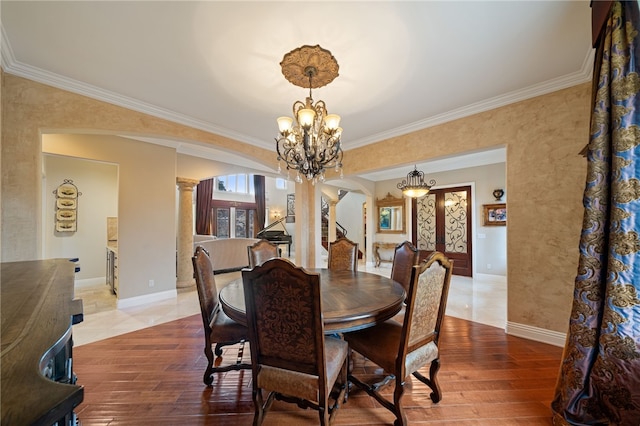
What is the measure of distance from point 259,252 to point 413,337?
2.16 meters

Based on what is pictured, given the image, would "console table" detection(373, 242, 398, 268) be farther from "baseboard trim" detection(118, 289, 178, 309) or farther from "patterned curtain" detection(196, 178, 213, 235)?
"patterned curtain" detection(196, 178, 213, 235)

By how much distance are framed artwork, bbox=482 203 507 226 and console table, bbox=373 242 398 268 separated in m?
2.63

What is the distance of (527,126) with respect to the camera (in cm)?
279

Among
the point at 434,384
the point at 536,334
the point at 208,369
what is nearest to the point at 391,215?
the point at 536,334

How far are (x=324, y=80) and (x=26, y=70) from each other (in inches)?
112

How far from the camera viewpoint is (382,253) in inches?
299

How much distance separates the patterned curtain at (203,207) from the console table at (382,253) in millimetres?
6080

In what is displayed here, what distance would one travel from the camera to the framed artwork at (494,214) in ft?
17.9

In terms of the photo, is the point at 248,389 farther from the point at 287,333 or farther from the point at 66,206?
the point at 66,206

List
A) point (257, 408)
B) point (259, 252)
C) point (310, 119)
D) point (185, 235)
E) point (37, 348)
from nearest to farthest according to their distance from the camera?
point (37, 348) < point (257, 408) < point (310, 119) < point (259, 252) < point (185, 235)

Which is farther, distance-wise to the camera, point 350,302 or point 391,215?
point 391,215

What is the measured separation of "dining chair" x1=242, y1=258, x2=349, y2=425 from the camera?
1273mm

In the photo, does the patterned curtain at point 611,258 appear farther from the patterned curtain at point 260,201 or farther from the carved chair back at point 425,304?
the patterned curtain at point 260,201

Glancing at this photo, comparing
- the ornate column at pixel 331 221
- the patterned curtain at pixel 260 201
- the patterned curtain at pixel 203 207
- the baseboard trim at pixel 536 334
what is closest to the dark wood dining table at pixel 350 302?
the baseboard trim at pixel 536 334
